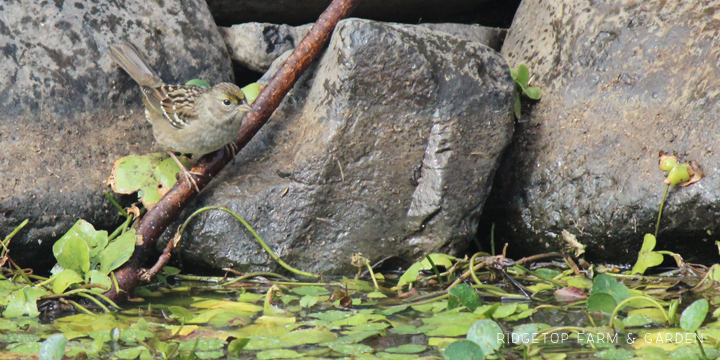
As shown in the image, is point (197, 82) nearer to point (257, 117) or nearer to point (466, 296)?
point (257, 117)

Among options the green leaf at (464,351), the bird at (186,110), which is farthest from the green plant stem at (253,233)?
the green leaf at (464,351)

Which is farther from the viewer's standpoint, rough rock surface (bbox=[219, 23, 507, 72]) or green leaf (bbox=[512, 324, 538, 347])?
rough rock surface (bbox=[219, 23, 507, 72])

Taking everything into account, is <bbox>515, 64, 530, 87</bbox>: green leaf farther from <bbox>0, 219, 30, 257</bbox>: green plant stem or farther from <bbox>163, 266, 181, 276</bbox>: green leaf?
<bbox>0, 219, 30, 257</bbox>: green plant stem

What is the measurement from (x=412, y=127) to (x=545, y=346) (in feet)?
6.18

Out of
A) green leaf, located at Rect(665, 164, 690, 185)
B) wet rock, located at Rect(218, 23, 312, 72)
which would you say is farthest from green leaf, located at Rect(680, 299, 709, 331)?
wet rock, located at Rect(218, 23, 312, 72)

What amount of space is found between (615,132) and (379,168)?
1.64m

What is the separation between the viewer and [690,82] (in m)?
4.44

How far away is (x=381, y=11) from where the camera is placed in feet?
20.2

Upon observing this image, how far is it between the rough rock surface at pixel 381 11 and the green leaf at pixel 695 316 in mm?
3914

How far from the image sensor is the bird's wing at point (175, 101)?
14.9ft

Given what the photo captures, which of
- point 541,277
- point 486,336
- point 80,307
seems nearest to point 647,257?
point 541,277

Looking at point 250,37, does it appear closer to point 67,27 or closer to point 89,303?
point 67,27

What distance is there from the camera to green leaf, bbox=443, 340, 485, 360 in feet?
8.58

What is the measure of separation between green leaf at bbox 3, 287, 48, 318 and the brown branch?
764 millimetres
